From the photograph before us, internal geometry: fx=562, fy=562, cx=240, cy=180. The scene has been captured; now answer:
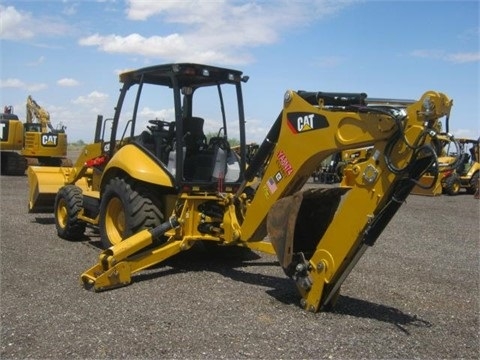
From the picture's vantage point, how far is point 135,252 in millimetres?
5840

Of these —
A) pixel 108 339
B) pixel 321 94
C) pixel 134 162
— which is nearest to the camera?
pixel 108 339

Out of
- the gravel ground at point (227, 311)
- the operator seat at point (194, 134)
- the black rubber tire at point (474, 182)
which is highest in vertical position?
the operator seat at point (194, 134)

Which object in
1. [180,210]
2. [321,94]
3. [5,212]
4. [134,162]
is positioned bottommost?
[5,212]

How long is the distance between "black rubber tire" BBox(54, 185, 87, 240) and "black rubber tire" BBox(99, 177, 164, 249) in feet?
3.39

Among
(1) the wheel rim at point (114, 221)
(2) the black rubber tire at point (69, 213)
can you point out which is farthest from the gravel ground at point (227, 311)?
(1) the wheel rim at point (114, 221)

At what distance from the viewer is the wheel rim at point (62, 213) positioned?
8.34m

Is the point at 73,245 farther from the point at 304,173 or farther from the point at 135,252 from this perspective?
the point at 304,173

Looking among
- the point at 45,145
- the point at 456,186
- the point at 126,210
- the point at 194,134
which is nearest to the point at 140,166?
the point at 126,210

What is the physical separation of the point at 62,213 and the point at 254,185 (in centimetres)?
303

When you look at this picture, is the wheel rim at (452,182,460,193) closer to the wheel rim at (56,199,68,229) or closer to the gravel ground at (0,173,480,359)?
the gravel ground at (0,173,480,359)

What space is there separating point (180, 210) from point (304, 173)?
70.8 inches

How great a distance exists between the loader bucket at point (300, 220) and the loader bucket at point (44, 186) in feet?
17.6

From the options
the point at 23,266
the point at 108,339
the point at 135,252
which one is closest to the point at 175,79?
the point at 135,252

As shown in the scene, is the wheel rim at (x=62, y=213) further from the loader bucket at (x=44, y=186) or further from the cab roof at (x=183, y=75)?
the cab roof at (x=183, y=75)
